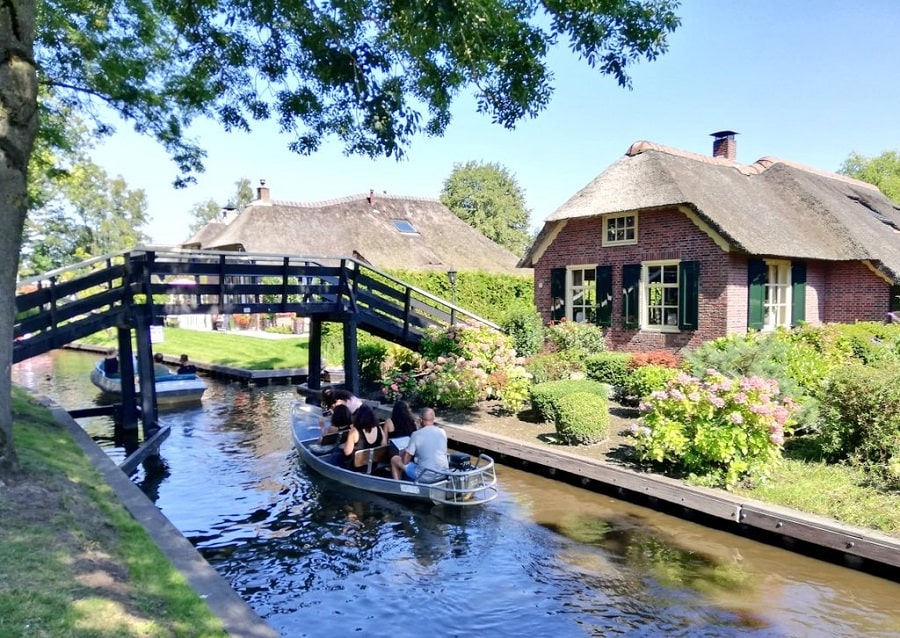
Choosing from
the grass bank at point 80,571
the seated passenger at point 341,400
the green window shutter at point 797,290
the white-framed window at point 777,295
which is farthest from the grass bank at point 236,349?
the grass bank at point 80,571

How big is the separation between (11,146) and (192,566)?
4283 mm

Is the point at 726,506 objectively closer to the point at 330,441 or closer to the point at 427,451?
the point at 427,451

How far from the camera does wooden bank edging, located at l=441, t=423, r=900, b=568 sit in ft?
22.6

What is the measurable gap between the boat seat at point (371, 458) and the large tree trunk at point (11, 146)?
481 cm

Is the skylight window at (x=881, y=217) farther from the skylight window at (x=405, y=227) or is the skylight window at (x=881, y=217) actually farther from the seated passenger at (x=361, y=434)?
the seated passenger at (x=361, y=434)

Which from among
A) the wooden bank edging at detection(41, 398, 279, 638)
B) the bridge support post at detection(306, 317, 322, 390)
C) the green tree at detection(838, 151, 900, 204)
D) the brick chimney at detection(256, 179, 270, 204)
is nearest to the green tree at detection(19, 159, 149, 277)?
the brick chimney at detection(256, 179, 270, 204)

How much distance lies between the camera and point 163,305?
13.0 m

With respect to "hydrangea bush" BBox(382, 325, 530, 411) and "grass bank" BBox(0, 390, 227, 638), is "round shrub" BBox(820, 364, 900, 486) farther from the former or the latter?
"grass bank" BBox(0, 390, 227, 638)

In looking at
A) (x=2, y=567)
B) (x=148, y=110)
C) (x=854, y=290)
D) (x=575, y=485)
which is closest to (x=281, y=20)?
(x=148, y=110)

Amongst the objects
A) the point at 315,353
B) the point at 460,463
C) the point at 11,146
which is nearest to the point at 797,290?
the point at 460,463

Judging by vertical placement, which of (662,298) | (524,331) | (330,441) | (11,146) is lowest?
(330,441)

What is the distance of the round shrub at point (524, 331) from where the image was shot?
17.2 m

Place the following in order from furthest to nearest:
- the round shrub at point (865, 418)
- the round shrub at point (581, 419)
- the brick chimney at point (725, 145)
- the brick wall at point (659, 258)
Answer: the brick chimney at point (725, 145)
the brick wall at point (659, 258)
the round shrub at point (581, 419)
the round shrub at point (865, 418)

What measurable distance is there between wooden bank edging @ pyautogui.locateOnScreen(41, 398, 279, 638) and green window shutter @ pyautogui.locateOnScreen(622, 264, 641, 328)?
45.2 ft
